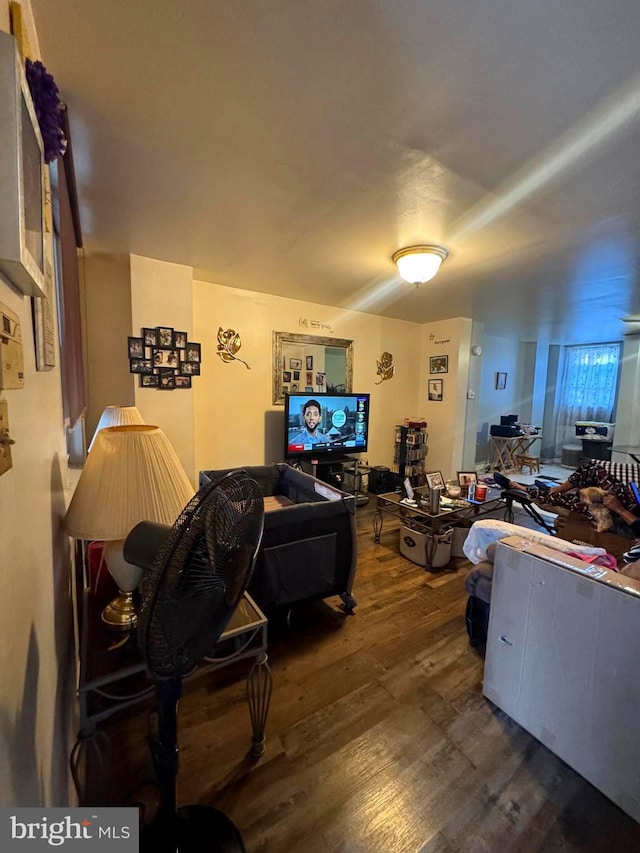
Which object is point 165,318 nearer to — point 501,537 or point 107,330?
point 107,330

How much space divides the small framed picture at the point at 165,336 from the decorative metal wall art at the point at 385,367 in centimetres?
273

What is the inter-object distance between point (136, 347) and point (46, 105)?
7.48 feet

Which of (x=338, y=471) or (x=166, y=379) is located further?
(x=338, y=471)

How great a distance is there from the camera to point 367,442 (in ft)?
14.8

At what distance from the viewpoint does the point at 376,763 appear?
1325mm

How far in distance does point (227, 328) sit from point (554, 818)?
12.5ft

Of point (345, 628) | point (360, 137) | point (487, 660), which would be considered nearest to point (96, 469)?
point (360, 137)

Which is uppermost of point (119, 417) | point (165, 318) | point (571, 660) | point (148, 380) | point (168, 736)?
point (165, 318)

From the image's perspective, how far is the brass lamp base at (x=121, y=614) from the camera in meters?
1.18

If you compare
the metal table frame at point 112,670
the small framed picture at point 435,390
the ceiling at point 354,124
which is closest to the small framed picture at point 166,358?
the ceiling at point 354,124

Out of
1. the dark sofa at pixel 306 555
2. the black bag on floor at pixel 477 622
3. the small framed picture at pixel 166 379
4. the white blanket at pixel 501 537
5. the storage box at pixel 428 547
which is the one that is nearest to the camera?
the white blanket at pixel 501 537

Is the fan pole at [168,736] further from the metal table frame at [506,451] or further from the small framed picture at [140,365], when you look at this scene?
the metal table frame at [506,451]

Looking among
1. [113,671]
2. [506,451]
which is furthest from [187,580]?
[506,451]
